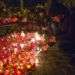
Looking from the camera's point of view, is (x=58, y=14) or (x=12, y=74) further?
(x=58, y=14)

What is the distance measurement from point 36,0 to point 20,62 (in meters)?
14.8

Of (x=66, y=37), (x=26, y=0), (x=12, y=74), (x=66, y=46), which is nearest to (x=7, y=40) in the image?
(x=12, y=74)

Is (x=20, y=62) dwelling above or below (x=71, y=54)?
above

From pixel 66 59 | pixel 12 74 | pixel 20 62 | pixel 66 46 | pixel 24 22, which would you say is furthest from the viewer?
pixel 24 22

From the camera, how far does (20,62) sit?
9055 mm

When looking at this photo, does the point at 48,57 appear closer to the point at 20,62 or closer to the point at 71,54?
the point at 71,54

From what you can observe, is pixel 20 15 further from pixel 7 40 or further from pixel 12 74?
pixel 12 74

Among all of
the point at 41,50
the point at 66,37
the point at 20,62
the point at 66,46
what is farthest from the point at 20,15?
the point at 20,62

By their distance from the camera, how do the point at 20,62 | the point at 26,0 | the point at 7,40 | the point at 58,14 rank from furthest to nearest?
the point at 26,0, the point at 58,14, the point at 7,40, the point at 20,62

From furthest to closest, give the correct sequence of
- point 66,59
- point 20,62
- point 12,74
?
1. point 66,59
2. point 20,62
3. point 12,74

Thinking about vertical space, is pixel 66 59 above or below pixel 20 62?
below

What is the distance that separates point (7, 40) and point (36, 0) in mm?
13128

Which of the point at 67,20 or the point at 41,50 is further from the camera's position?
the point at 67,20

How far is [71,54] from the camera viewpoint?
12.3 m
